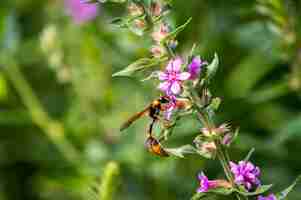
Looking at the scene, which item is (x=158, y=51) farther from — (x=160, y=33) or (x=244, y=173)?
(x=244, y=173)

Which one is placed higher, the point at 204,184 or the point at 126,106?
the point at 204,184

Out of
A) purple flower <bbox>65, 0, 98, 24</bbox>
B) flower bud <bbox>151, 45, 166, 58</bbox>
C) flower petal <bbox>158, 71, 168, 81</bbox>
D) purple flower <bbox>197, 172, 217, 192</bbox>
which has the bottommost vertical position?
purple flower <bbox>65, 0, 98, 24</bbox>

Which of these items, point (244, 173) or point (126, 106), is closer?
point (244, 173)

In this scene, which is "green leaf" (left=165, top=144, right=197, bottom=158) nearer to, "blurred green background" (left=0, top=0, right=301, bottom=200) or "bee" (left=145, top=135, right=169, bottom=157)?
"bee" (left=145, top=135, right=169, bottom=157)

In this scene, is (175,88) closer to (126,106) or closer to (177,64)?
(177,64)

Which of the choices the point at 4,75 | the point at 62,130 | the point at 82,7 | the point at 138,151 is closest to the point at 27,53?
the point at 4,75

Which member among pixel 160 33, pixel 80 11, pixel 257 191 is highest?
pixel 160 33

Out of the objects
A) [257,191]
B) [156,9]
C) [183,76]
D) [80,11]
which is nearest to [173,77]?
[183,76]

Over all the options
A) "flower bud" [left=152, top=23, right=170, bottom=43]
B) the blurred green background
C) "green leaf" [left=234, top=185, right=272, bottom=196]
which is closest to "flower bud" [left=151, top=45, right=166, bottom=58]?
"flower bud" [left=152, top=23, right=170, bottom=43]
